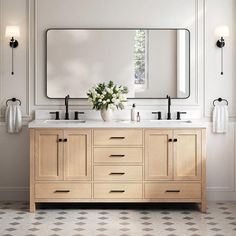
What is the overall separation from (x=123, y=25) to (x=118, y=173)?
61.1 inches

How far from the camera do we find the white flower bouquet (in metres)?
6.04

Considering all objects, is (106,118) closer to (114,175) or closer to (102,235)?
(114,175)

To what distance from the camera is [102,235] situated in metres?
5.08

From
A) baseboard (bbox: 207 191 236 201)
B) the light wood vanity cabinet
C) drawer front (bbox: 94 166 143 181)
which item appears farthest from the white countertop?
baseboard (bbox: 207 191 236 201)

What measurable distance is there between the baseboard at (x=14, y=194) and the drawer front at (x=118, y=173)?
96 centimetres

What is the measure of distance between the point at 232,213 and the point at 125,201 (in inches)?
40.7

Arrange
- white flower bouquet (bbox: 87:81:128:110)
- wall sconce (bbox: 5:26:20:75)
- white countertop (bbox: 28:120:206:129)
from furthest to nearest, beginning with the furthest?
1. wall sconce (bbox: 5:26:20:75)
2. white flower bouquet (bbox: 87:81:128:110)
3. white countertop (bbox: 28:120:206:129)

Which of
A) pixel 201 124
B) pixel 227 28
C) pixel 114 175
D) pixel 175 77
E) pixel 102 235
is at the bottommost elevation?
pixel 102 235

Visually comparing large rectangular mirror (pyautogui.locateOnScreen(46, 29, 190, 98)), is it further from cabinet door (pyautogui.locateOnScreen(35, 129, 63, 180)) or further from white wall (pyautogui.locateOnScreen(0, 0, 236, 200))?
cabinet door (pyautogui.locateOnScreen(35, 129, 63, 180))

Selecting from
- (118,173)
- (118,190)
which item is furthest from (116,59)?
(118,190)

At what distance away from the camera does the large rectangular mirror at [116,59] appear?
6324 millimetres

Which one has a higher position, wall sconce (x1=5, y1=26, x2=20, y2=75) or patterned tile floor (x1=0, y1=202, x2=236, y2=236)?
wall sconce (x1=5, y1=26, x2=20, y2=75)

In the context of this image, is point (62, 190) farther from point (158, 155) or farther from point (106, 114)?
point (158, 155)

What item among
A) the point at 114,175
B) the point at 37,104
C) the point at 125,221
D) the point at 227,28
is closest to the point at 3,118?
the point at 37,104
